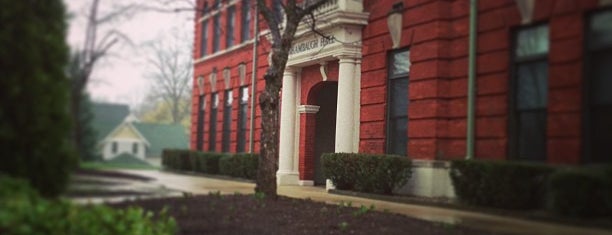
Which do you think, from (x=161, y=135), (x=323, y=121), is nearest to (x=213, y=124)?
(x=161, y=135)

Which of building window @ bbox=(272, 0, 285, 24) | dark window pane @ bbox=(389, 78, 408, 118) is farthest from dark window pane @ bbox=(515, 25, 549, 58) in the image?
building window @ bbox=(272, 0, 285, 24)

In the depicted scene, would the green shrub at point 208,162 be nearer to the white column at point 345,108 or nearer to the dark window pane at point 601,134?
the dark window pane at point 601,134

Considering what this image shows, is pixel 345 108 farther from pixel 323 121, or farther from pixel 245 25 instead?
pixel 245 25

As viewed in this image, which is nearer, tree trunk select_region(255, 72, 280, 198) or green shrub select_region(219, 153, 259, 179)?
green shrub select_region(219, 153, 259, 179)

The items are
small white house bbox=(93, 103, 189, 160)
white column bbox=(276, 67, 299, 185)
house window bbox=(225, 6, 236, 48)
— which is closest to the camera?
small white house bbox=(93, 103, 189, 160)

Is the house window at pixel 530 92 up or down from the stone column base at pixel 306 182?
up

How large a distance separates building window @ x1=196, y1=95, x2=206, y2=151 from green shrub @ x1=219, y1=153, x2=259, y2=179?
45 centimetres

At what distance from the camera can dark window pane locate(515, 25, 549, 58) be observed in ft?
11.1

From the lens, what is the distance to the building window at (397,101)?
826 cm

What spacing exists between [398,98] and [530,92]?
19.9ft

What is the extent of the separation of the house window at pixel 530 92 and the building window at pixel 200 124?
294cm

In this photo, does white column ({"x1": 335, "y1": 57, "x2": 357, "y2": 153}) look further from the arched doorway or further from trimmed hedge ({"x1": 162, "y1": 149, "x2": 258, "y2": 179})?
trimmed hedge ({"x1": 162, "y1": 149, "x2": 258, "y2": 179})

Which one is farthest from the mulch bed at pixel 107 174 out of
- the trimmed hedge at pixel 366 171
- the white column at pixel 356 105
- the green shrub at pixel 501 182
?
the white column at pixel 356 105

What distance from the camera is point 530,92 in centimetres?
339
